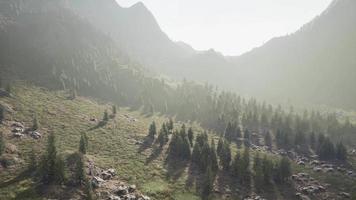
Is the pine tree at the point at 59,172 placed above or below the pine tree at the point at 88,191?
above

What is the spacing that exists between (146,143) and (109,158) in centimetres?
2323

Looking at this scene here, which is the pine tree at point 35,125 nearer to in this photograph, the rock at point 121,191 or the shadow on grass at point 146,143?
the shadow on grass at point 146,143

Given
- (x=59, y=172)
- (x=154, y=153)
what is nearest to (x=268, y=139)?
(x=154, y=153)

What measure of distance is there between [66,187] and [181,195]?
31.5 m

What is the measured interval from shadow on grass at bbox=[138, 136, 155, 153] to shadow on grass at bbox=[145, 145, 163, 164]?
3.17 m

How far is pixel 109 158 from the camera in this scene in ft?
328

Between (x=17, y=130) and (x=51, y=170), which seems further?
(x=17, y=130)

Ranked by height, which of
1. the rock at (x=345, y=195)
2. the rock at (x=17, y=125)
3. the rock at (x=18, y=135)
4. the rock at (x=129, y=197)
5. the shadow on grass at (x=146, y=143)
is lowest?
the rock at (x=129, y=197)

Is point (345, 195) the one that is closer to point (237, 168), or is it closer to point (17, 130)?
point (237, 168)

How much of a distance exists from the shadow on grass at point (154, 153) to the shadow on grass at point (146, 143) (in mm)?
3170

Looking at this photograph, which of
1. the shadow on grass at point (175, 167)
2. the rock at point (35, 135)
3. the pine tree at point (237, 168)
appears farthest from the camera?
the rock at point (35, 135)

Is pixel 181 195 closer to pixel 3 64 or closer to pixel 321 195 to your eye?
pixel 321 195

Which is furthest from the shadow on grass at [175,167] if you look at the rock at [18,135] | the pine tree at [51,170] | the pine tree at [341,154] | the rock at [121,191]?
the pine tree at [341,154]

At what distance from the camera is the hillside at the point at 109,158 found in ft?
259
